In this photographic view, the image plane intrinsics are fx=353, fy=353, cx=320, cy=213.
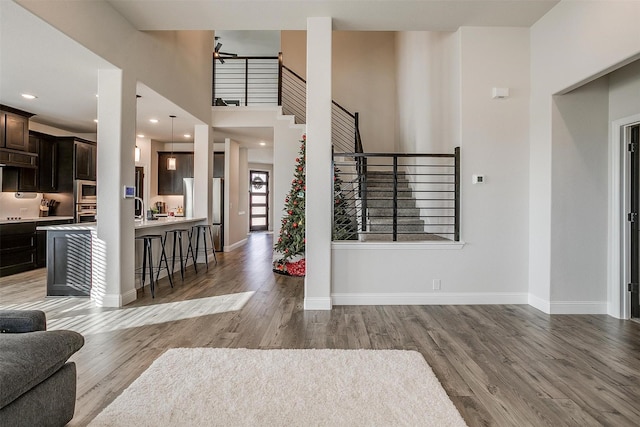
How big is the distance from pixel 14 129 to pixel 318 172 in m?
5.43

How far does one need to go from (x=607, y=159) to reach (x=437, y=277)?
2.19 meters

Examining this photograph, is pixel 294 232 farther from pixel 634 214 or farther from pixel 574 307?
pixel 634 214

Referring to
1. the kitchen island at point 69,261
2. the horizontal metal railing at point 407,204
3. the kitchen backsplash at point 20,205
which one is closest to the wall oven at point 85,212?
the kitchen backsplash at point 20,205

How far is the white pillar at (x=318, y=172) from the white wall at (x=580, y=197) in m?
2.42

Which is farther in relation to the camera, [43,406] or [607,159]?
[607,159]

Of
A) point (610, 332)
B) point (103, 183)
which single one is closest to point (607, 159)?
point (610, 332)

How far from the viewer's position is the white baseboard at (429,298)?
412 cm

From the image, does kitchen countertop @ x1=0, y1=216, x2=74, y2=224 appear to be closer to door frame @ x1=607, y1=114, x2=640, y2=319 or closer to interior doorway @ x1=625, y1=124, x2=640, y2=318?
door frame @ x1=607, y1=114, x2=640, y2=319

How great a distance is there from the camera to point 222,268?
642 centimetres

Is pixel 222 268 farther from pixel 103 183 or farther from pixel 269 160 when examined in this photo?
pixel 269 160

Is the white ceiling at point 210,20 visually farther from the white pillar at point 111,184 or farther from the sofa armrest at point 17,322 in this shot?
the sofa armrest at point 17,322

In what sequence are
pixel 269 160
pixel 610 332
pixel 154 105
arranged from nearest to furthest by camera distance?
pixel 610 332 < pixel 154 105 < pixel 269 160

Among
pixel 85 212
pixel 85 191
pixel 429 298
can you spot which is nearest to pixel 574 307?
pixel 429 298

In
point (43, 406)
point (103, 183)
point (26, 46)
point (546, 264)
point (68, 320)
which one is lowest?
point (68, 320)
